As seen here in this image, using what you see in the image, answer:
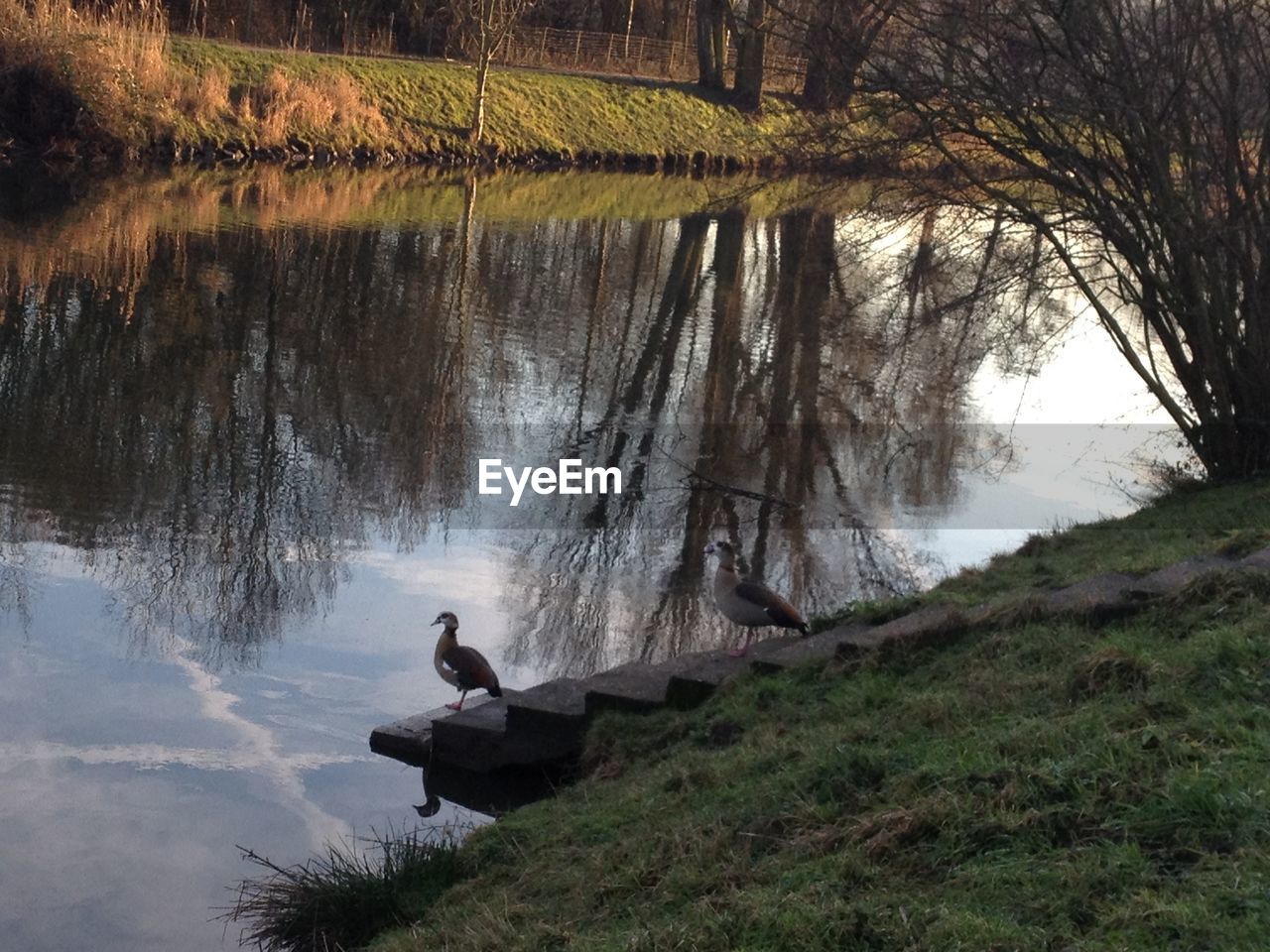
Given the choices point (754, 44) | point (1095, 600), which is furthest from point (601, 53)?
point (1095, 600)

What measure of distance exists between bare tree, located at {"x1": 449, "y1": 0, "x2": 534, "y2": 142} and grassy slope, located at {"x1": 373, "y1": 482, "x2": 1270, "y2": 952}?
47039mm

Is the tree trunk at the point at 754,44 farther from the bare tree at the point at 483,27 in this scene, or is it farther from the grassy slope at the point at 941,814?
the bare tree at the point at 483,27

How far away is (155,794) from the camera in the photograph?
9.23 meters

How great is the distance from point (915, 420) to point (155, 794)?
14651 mm

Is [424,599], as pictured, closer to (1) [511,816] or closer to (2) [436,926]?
(1) [511,816]

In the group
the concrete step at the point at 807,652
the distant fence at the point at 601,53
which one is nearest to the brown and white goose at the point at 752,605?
the concrete step at the point at 807,652

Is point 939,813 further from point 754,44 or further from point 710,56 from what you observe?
point 710,56

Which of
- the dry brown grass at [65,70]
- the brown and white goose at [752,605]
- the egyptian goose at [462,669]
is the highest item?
the dry brown grass at [65,70]

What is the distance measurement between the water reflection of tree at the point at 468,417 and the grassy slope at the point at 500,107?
1705 centimetres

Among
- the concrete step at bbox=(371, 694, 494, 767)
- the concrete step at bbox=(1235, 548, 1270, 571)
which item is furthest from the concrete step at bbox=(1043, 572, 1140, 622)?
the concrete step at bbox=(371, 694, 494, 767)

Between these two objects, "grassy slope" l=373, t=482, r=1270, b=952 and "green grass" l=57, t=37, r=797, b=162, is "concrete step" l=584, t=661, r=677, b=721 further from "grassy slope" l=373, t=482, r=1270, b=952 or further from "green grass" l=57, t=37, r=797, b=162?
"green grass" l=57, t=37, r=797, b=162

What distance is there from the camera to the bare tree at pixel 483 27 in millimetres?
52953

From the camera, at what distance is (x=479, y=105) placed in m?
53.9

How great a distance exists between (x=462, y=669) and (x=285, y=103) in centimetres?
3958
